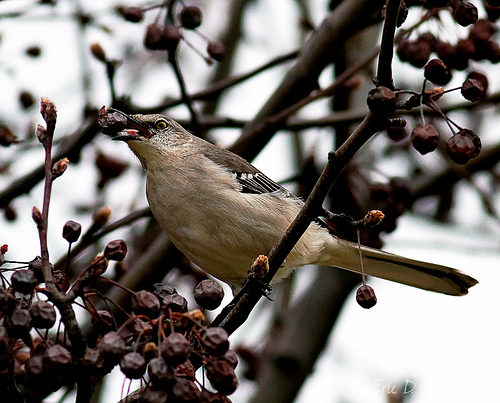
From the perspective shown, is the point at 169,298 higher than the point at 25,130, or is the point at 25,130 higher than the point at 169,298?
the point at 169,298

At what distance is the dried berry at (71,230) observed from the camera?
249cm

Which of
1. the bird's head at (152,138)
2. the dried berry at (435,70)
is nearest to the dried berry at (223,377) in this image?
the dried berry at (435,70)

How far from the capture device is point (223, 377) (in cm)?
233

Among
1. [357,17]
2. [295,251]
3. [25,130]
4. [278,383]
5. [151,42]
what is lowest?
[278,383]

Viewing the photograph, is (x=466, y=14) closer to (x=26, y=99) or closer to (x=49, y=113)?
(x=49, y=113)

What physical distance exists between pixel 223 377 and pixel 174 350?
0.23m

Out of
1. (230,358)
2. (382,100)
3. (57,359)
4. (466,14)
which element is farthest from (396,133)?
(57,359)

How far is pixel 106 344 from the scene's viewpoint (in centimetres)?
225

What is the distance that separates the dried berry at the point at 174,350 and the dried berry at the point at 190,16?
105 inches

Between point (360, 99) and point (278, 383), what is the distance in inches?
106

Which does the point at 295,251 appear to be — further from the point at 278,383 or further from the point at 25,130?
the point at 25,130

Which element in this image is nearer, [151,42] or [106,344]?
[106,344]

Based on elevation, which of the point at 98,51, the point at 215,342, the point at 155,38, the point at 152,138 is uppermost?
the point at 215,342

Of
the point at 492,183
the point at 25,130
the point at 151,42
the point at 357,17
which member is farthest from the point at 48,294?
the point at 492,183
